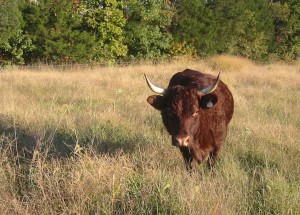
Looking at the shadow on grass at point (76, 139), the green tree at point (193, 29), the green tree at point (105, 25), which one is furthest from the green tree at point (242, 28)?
the shadow on grass at point (76, 139)

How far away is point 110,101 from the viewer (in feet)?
30.2

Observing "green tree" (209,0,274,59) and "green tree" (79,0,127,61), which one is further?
"green tree" (209,0,274,59)

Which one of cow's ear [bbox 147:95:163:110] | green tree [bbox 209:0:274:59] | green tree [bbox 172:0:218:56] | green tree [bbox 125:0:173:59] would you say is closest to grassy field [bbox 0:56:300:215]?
cow's ear [bbox 147:95:163:110]

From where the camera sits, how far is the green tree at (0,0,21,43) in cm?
1820

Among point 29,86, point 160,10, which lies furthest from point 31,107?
point 160,10

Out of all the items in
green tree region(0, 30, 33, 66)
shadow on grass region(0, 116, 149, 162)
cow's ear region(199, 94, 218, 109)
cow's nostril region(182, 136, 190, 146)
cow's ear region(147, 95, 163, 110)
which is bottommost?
green tree region(0, 30, 33, 66)

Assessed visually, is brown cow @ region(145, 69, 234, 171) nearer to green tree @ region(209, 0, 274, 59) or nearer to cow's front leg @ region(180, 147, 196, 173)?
cow's front leg @ region(180, 147, 196, 173)

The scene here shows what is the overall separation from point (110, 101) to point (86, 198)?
5747 millimetres

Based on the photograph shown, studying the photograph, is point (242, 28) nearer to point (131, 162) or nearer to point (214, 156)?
point (214, 156)

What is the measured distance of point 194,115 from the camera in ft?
14.0

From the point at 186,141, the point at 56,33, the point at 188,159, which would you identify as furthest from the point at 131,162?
the point at 56,33

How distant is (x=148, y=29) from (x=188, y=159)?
20.1 meters

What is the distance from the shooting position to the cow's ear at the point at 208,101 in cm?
430

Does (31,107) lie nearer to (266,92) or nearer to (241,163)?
(241,163)
